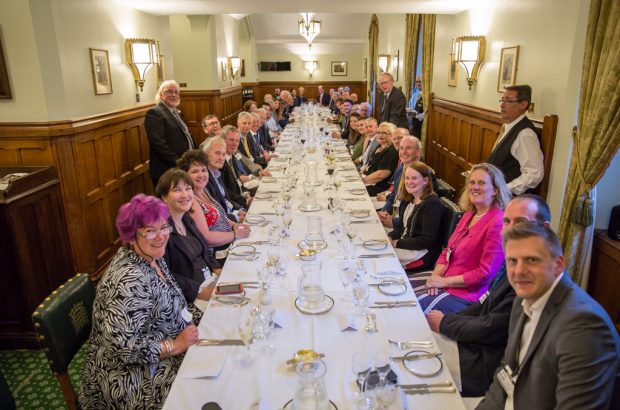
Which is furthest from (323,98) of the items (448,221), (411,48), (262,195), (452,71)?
(448,221)

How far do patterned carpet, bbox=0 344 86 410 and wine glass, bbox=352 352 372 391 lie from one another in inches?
80.4

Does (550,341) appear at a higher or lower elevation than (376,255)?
higher

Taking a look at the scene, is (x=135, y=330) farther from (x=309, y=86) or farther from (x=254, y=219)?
(x=309, y=86)

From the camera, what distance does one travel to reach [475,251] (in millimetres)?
2607

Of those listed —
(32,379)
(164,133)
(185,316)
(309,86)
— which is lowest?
(32,379)

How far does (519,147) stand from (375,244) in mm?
1747

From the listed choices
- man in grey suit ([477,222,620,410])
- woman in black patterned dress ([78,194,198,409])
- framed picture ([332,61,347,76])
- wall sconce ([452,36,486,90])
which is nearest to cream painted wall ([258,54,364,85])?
framed picture ([332,61,347,76])

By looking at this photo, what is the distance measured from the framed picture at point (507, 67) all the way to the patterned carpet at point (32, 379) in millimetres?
4363

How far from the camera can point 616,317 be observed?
9.98 ft

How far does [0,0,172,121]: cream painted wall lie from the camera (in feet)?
10.9

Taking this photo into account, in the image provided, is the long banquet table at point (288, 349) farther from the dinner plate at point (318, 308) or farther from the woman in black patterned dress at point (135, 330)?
the woman in black patterned dress at point (135, 330)

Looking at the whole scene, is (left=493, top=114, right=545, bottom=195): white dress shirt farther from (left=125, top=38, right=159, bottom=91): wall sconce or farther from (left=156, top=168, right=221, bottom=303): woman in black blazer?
(left=125, top=38, right=159, bottom=91): wall sconce

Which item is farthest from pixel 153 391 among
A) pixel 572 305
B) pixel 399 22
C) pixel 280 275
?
pixel 399 22

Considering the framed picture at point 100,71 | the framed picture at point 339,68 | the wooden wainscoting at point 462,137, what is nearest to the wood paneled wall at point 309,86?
the framed picture at point 339,68
